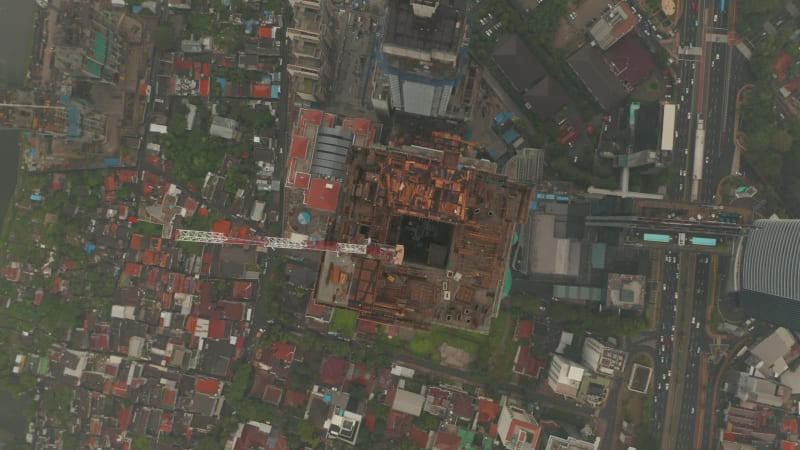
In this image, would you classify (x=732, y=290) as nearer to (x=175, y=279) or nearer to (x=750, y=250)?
(x=750, y=250)

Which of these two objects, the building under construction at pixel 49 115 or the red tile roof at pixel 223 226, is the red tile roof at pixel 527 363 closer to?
the red tile roof at pixel 223 226

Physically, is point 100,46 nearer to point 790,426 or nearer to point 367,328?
point 367,328

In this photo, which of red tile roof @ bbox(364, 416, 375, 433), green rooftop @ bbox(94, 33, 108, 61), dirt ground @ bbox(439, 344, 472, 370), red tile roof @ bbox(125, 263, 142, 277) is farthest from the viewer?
red tile roof @ bbox(125, 263, 142, 277)

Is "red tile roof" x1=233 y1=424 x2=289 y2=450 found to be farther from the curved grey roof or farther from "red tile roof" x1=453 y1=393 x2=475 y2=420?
the curved grey roof

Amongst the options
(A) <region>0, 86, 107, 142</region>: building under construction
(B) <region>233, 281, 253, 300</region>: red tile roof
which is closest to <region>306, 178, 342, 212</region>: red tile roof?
(B) <region>233, 281, 253, 300</region>: red tile roof

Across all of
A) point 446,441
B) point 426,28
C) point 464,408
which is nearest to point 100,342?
point 446,441

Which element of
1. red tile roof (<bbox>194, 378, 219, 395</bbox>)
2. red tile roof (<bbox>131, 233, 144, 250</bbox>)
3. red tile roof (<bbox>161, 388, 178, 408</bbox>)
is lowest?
red tile roof (<bbox>161, 388, 178, 408</bbox>)

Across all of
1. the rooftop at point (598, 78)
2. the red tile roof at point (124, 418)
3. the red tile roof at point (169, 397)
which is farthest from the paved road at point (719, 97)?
the red tile roof at point (124, 418)
